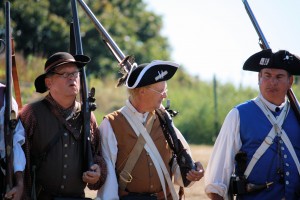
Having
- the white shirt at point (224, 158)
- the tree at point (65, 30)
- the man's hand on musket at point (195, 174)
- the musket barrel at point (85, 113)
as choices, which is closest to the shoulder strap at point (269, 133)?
the white shirt at point (224, 158)

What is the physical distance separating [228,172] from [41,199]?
170 centimetres

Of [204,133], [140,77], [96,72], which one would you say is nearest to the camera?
[140,77]

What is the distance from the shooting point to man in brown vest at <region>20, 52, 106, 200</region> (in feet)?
21.6

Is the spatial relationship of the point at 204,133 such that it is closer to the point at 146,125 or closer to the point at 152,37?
the point at 146,125

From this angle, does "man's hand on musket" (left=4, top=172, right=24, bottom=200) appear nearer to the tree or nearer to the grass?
the grass

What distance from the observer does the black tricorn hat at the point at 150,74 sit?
6.82 meters

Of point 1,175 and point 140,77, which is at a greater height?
point 140,77

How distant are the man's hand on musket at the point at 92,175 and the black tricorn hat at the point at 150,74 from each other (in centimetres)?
84

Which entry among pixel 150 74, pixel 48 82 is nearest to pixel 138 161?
pixel 150 74

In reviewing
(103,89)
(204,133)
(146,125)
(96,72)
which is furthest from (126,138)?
(96,72)

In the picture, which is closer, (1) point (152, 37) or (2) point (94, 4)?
(2) point (94, 4)

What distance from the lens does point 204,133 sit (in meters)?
20.6

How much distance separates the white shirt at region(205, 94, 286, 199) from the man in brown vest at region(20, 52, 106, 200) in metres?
1.03

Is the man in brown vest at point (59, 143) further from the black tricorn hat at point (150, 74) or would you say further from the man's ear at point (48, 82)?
the black tricorn hat at point (150, 74)
